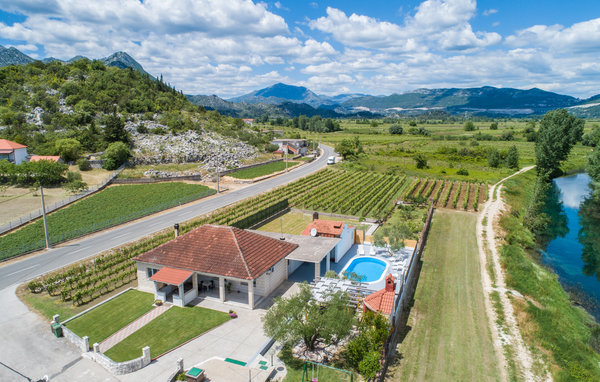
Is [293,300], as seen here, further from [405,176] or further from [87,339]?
[405,176]

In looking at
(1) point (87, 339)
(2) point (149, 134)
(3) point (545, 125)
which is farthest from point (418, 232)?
(2) point (149, 134)

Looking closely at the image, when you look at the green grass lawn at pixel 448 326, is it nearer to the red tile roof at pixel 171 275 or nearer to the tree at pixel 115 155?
the red tile roof at pixel 171 275

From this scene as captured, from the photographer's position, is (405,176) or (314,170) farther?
(314,170)

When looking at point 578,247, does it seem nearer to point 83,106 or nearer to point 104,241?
point 104,241

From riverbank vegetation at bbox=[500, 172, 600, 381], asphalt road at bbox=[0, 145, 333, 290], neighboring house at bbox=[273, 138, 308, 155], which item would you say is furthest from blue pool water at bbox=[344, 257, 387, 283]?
neighboring house at bbox=[273, 138, 308, 155]

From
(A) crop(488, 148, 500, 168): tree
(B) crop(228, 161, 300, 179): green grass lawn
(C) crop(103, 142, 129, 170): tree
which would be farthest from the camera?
(A) crop(488, 148, 500, 168): tree

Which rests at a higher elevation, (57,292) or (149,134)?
(149,134)

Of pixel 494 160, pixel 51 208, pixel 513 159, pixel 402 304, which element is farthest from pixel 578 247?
pixel 51 208

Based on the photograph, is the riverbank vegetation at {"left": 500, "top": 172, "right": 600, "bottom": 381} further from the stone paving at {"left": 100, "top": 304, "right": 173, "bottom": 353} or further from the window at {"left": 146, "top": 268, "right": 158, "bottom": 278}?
the window at {"left": 146, "top": 268, "right": 158, "bottom": 278}
